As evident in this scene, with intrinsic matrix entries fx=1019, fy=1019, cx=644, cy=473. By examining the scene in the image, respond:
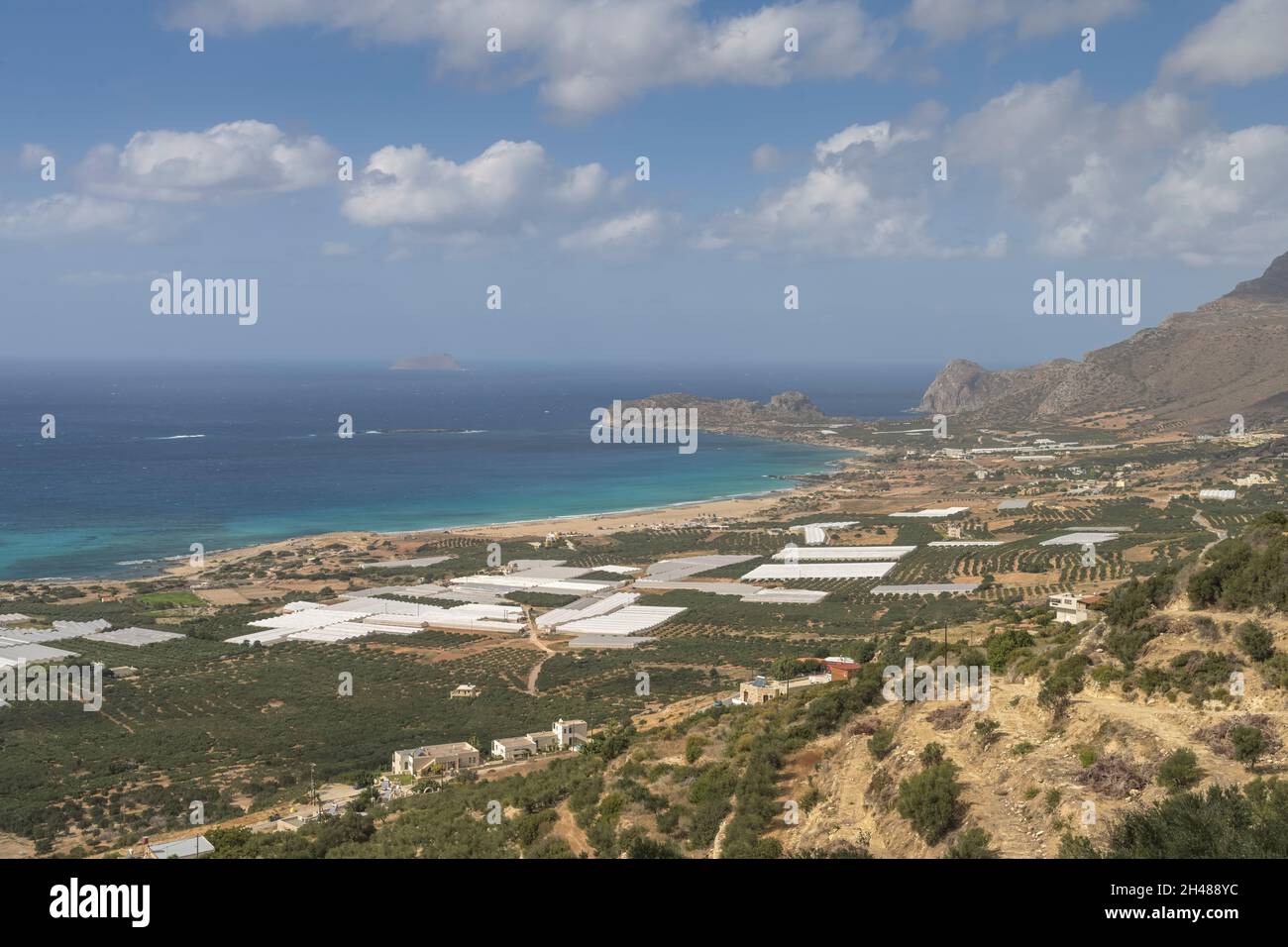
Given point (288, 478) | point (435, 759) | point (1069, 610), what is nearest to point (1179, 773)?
point (1069, 610)

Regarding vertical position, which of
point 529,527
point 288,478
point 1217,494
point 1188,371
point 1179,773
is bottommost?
point 529,527

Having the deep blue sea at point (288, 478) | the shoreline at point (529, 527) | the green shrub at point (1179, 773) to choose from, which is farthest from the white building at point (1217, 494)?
the green shrub at point (1179, 773)

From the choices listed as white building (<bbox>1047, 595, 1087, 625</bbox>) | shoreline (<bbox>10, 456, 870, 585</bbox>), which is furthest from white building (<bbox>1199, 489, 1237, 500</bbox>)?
white building (<bbox>1047, 595, 1087, 625</bbox>)

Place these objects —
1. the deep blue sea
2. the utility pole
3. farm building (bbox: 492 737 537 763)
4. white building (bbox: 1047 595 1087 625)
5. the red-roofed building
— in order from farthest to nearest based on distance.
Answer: the deep blue sea < the red-roofed building < farm building (bbox: 492 737 537 763) < white building (bbox: 1047 595 1087 625) < the utility pole

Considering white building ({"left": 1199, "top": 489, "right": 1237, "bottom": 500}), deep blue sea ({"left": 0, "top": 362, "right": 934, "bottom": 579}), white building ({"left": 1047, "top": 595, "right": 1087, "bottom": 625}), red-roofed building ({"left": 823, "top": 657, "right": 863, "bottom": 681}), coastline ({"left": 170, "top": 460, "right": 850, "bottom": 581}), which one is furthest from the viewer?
deep blue sea ({"left": 0, "top": 362, "right": 934, "bottom": 579})

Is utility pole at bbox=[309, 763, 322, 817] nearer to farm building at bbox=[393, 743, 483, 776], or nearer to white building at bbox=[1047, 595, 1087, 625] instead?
farm building at bbox=[393, 743, 483, 776]

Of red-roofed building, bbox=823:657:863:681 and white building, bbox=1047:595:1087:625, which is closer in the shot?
white building, bbox=1047:595:1087:625

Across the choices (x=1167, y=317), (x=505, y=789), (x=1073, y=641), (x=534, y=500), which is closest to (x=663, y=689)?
(x=505, y=789)

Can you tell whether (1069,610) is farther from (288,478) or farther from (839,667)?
(288,478)
